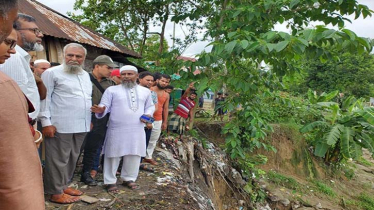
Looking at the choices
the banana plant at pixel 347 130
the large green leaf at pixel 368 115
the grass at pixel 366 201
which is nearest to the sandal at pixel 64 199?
the banana plant at pixel 347 130

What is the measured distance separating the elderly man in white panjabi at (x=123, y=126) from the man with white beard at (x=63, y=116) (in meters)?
0.40

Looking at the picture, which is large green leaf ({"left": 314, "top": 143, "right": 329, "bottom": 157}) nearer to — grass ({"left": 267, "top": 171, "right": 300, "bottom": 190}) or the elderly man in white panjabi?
grass ({"left": 267, "top": 171, "right": 300, "bottom": 190})

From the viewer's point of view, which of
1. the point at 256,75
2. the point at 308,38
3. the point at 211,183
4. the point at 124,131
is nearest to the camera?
the point at 308,38

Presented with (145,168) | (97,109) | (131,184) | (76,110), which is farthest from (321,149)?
(76,110)

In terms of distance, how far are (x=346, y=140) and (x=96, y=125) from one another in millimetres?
6513

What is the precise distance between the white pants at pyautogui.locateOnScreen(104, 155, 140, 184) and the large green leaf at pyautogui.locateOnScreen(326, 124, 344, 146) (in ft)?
18.0

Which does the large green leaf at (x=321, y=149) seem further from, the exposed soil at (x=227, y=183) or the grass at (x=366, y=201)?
the grass at (x=366, y=201)

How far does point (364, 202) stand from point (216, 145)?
5261 millimetres

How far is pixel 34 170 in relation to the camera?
78 cm

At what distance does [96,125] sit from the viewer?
383 cm

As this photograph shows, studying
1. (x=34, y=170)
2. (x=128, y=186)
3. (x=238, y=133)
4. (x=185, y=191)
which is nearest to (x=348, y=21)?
(x=238, y=133)

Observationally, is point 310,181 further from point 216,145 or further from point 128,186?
point 128,186

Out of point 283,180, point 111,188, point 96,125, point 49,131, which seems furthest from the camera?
point 283,180

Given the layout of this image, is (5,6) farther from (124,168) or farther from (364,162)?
(364,162)
